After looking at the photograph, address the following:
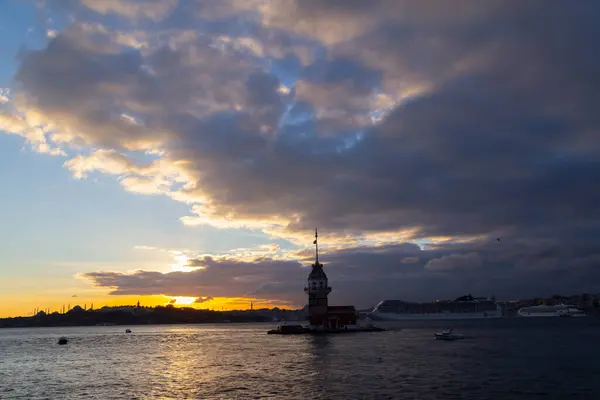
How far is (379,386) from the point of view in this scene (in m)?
49.0

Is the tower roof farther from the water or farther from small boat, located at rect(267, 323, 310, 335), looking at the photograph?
the water

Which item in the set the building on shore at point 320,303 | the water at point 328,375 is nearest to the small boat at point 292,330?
the building on shore at point 320,303

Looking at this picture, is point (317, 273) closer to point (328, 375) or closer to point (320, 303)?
point (320, 303)

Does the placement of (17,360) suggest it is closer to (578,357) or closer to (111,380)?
(111,380)

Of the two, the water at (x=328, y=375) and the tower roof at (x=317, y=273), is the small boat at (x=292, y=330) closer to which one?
the tower roof at (x=317, y=273)

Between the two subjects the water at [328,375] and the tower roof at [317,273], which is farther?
the tower roof at [317,273]

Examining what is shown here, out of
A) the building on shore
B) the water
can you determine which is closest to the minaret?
the building on shore

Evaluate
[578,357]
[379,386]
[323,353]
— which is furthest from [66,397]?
[578,357]

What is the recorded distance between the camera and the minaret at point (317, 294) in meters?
146

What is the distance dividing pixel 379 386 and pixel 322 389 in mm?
5335

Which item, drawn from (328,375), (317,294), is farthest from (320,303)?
(328,375)

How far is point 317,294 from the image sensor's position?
146 meters

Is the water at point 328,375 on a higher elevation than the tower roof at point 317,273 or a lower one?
lower

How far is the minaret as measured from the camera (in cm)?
14625
